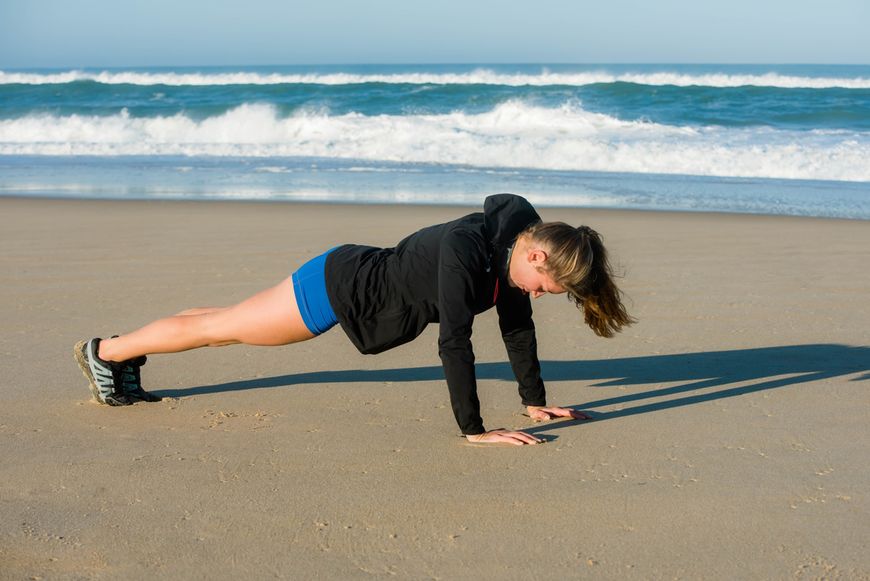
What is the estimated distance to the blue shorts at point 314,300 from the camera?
3781mm

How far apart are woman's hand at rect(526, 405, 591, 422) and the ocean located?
728cm

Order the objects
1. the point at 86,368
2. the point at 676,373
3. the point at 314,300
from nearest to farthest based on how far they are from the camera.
A: the point at 314,300 < the point at 86,368 < the point at 676,373

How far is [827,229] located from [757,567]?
7202mm

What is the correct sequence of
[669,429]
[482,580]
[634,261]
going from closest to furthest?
[482,580], [669,429], [634,261]

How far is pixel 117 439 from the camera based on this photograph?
3.70 meters

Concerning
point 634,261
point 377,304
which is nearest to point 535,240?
point 377,304

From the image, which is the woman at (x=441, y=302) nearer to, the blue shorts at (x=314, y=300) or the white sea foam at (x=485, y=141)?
the blue shorts at (x=314, y=300)

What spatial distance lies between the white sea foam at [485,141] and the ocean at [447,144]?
2.3 inches

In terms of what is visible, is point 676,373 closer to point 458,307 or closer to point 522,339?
point 522,339

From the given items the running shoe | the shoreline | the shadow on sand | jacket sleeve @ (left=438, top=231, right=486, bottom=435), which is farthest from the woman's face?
the shoreline

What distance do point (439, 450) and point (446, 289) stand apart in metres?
0.66

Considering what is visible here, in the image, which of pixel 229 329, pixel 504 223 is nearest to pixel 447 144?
pixel 229 329

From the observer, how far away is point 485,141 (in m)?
19.3

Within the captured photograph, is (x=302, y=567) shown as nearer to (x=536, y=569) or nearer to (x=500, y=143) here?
(x=536, y=569)
